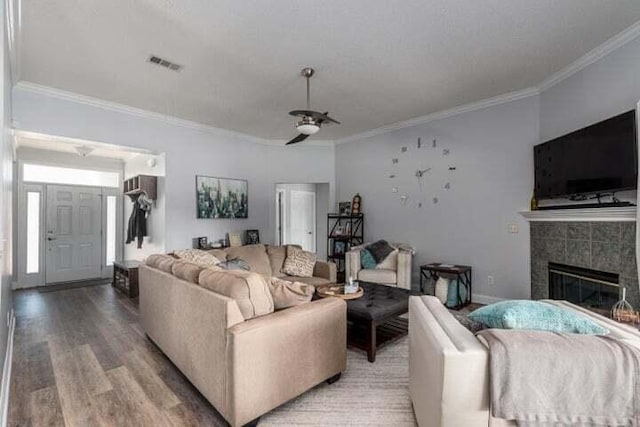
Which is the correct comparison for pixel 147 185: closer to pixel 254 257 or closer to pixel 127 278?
pixel 127 278

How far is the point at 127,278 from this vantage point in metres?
4.75

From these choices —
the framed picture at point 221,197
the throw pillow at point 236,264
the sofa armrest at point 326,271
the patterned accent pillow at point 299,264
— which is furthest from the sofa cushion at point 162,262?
the framed picture at point 221,197

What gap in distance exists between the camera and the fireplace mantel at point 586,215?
262cm

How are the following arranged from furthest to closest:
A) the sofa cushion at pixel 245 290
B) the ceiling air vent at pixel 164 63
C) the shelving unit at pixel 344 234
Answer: the shelving unit at pixel 344 234, the ceiling air vent at pixel 164 63, the sofa cushion at pixel 245 290

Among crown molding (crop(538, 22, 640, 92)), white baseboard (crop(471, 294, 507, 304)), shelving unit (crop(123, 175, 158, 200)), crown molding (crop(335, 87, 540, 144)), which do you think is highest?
crown molding (crop(538, 22, 640, 92))

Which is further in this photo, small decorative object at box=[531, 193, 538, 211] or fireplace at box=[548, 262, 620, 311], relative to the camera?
small decorative object at box=[531, 193, 538, 211]

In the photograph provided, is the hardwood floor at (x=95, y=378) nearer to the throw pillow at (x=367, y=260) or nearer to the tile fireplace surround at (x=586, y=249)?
the throw pillow at (x=367, y=260)

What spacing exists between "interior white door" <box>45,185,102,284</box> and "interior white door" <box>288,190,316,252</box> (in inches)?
154

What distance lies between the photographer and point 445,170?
470 cm

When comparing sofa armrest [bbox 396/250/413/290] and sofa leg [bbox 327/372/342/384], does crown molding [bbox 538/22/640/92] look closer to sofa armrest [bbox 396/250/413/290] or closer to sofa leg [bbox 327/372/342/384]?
sofa armrest [bbox 396/250/413/290]

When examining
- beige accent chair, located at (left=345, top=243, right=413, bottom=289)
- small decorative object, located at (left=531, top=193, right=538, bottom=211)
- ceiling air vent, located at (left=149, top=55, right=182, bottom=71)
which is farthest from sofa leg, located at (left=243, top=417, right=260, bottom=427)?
small decorative object, located at (left=531, top=193, right=538, bottom=211)

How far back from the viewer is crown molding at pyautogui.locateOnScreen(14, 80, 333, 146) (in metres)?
3.60

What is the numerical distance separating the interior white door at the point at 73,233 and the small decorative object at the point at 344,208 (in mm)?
4822

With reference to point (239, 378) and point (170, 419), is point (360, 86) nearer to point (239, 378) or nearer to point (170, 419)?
point (239, 378)
